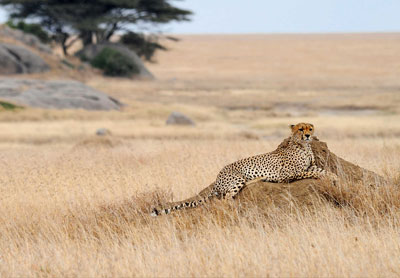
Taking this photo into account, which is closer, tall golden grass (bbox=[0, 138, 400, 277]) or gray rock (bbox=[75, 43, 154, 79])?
tall golden grass (bbox=[0, 138, 400, 277])

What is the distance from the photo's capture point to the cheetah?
20.7 ft

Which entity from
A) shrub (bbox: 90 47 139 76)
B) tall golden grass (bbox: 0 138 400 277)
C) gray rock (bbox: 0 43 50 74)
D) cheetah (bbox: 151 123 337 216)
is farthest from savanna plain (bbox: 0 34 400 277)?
shrub (bbox: 90 47 139 76)

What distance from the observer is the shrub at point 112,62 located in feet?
145

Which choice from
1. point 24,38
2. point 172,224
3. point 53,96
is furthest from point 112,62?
point 172,224

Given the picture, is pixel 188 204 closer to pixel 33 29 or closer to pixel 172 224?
pixel 172 224

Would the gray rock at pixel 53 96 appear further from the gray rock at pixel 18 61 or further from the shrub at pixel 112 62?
the shrub at pixel 112 62

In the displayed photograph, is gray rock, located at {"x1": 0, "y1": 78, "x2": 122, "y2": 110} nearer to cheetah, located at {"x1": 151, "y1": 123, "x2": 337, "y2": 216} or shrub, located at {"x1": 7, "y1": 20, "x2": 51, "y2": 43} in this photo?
cheetah, located at {"x1": 151, "y1": 123, "x2": 337, "y2": 216}

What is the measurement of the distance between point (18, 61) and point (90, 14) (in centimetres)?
1290

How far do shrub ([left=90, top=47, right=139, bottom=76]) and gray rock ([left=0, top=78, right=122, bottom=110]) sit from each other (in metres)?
15.1

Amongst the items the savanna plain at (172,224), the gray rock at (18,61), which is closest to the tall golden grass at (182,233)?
the savanna plain at (172,224)

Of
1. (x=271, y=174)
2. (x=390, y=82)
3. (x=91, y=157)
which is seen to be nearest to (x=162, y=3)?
(x=390, y=82)

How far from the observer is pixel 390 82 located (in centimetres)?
4775

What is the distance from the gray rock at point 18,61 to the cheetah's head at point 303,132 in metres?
29.8

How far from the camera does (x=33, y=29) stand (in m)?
48.6
